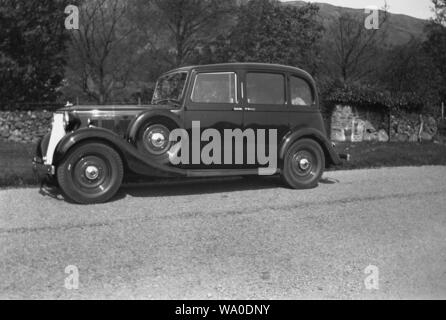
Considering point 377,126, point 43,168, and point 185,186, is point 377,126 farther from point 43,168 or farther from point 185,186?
point 43,168

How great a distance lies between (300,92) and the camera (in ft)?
27.1

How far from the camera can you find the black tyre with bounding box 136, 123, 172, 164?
6.93 meters

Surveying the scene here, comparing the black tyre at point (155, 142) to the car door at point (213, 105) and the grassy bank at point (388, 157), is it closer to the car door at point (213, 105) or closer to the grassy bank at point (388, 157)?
the car door at point (213, 105)

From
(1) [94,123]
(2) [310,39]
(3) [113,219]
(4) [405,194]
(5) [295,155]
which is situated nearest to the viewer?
(3) [113,219]

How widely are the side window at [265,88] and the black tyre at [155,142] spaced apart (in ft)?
4.98

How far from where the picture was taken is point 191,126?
7211 millimetres

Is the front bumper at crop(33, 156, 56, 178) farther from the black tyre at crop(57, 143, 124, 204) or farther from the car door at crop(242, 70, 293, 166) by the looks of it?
the car door at crop(242, 70, 293, 166)

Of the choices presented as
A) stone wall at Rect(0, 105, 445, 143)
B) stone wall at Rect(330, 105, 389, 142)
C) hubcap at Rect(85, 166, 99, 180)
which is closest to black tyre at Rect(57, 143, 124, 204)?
hubcap at Rect(85, 166, 99, 180)

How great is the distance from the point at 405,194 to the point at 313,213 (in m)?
2.12

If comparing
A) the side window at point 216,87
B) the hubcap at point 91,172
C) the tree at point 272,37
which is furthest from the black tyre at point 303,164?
the tree at point 272,37

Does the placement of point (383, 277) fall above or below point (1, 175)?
below

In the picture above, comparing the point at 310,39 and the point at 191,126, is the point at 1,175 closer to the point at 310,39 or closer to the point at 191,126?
the point at 191,126

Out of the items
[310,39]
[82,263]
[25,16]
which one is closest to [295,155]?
[82,263]

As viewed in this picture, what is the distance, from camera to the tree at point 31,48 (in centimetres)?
1545
